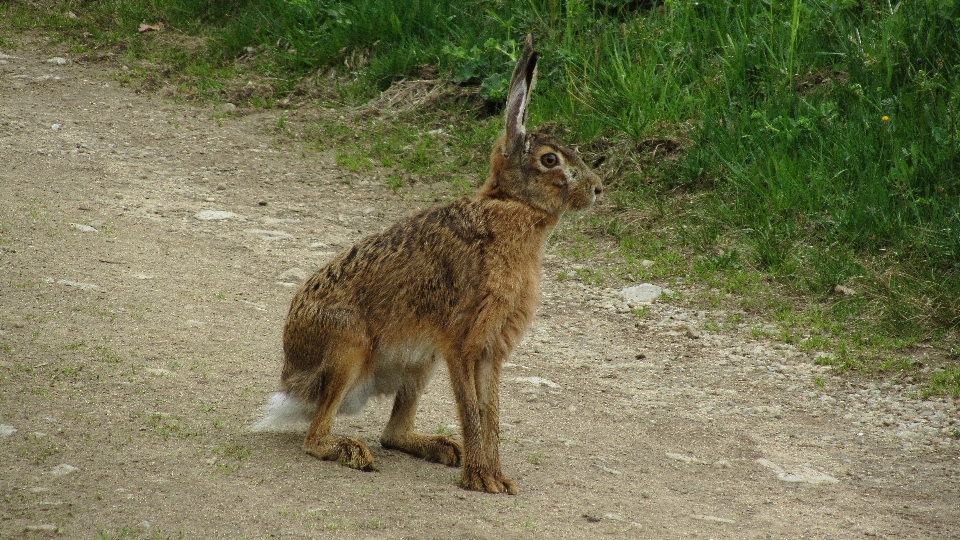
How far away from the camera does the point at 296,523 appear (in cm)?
378

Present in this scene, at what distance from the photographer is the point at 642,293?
687 cm

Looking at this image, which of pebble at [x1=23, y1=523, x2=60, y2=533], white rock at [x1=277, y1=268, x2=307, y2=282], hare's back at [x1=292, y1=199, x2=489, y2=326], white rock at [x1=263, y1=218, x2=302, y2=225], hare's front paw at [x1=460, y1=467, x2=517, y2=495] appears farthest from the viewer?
white rock at [x1=263, y1=218, x2=302, y2=225]

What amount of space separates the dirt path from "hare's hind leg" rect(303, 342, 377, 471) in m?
0.09

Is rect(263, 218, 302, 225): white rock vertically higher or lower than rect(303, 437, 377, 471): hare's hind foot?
higher

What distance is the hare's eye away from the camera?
480cm

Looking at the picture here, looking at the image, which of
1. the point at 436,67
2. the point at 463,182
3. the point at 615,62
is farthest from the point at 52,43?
the point at 615,62

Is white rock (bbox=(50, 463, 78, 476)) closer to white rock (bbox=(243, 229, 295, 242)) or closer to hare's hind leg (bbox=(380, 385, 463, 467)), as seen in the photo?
hare's hind leg (bbox=(380, 385, 463, 467))

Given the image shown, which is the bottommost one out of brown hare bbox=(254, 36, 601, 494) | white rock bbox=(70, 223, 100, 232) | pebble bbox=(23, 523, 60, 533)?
white rock bbox=(70, 223, 100, 232)

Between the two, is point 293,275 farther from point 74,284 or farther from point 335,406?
point 335,406

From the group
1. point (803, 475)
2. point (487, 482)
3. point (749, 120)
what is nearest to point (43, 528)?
point (487, 482)

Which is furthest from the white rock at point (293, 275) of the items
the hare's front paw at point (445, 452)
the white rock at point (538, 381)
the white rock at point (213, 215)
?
the hare's front paw at point (445, 452)

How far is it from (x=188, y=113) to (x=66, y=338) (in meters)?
4.80

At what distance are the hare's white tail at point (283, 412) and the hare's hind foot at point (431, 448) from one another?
1.46 feet

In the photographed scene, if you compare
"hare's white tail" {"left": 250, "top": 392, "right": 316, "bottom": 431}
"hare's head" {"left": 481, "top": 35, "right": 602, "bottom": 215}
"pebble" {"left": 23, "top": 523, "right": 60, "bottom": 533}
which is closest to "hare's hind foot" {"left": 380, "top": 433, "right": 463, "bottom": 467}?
"hare's white tail" {"left": 250, "top": 392, "right": 316, "bottom": 431}
